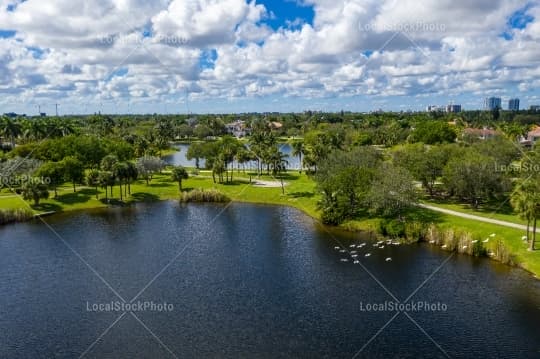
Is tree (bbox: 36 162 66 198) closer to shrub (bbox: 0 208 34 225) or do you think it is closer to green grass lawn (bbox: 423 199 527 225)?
shrub (bbox: 0 208 34 225)

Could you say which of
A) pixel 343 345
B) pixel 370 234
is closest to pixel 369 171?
pixel 370 234

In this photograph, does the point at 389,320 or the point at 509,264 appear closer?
the point at 389,320

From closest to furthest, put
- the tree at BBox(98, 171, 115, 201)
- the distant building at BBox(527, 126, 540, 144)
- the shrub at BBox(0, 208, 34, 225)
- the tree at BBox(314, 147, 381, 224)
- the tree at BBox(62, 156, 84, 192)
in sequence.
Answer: the tree at BBox(314, 147, 381, 224)
the shrub at BBox(0, 208, 34, 225)
the tree at BBox(98, 171, 115, 201)
the tree at BBox(62, 156, 84, 192)
the distant building at BBox(527, 126, 540, 144)

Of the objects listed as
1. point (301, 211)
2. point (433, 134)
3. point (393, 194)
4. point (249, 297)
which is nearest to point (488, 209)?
point (393, 194)

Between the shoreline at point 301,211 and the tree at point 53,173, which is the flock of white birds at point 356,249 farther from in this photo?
the tree at point 53,173

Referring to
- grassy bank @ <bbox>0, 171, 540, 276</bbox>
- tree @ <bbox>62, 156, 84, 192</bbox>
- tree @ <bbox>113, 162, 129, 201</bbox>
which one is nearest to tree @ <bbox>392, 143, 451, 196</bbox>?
grassy bank @ <bbox>0, 171, 540, 276</bbox>

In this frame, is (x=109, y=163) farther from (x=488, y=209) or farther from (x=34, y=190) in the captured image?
(x=488, y=209)

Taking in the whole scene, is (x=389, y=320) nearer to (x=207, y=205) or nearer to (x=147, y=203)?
(x=207, y=205)

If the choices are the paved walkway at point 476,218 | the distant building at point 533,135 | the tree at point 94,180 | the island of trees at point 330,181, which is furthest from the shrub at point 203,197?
the distant building at point 533,135
